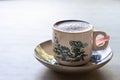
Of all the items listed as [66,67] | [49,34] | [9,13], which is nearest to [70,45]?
[66,67]

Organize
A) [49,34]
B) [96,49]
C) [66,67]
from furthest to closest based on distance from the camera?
[49,34] → [96,49] → [66,67]

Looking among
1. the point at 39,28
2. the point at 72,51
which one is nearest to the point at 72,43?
the point at 72,51

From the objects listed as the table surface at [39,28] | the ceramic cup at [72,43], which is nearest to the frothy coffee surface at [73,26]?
the ceramic cup at [72,43]

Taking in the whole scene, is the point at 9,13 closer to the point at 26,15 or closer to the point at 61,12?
the point at 26,15

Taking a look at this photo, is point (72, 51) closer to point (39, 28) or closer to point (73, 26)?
point (73, 26)

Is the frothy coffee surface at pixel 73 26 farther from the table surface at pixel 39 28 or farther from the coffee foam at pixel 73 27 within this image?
the table surface at pixel 39 28

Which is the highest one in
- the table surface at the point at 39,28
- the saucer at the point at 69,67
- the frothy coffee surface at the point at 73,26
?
the frothy coffee surface at the point at 73,26

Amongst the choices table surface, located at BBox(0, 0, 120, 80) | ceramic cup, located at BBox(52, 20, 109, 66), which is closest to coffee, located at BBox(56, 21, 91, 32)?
ceramic cup, located at BBox(52, 20, 109, 66)
